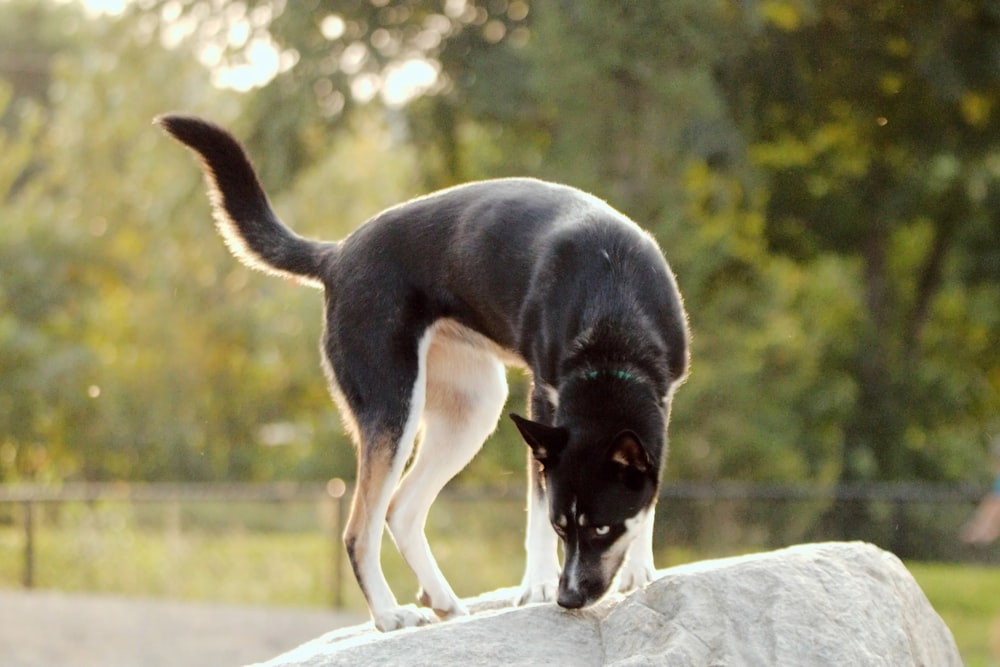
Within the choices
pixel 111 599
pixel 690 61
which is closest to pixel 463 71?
pixel 690 61

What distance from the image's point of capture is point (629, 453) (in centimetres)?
415

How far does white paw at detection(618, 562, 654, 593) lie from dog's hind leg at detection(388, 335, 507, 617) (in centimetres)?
68

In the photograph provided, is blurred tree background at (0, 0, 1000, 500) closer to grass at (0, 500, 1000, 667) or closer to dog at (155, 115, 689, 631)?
grass at (0, 500, 1000, 667)

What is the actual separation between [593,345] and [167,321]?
16965 mm

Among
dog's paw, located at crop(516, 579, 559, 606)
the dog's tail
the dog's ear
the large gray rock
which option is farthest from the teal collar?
the dog's tail

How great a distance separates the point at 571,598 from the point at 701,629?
0.42 metres

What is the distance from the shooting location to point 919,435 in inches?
650

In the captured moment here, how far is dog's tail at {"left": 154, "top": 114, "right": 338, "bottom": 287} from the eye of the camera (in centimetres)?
511

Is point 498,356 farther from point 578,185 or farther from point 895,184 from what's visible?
point 895,184

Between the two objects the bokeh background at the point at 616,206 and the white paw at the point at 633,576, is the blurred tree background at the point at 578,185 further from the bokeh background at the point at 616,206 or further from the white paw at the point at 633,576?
the white paw at the point at 633,576

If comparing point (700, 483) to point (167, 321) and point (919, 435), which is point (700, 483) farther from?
point (167, 321)

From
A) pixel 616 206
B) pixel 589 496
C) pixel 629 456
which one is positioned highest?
pixel 616 206

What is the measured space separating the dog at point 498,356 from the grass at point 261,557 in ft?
24.9

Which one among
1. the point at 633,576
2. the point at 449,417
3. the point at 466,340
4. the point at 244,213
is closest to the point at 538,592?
the point at 633,576
